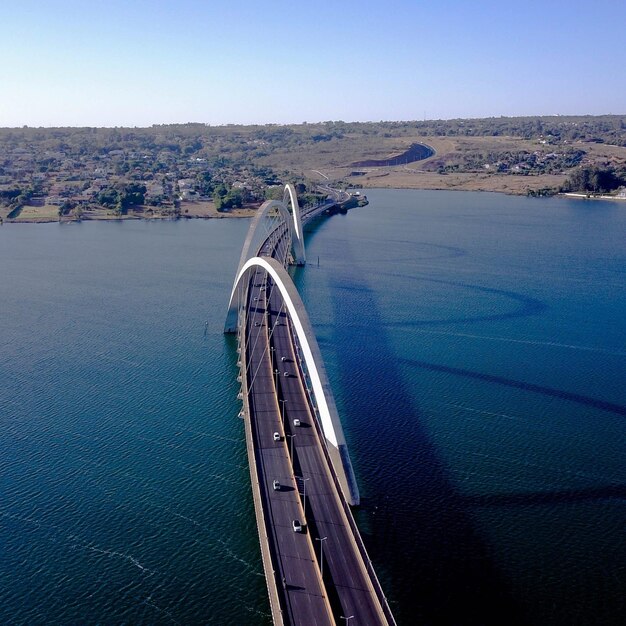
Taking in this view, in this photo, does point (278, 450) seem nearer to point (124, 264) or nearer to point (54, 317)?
point (54, 317)

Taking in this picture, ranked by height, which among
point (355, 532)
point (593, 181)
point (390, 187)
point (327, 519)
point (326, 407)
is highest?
point (593, 181)

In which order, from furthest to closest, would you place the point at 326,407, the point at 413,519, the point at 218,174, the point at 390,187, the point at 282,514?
the point at 390,187 → the point at 218,174 → the point at 326,407 → the point at 413,519 → the point at 282,514

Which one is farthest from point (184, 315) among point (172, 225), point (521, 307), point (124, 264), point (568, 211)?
point (568, 211)

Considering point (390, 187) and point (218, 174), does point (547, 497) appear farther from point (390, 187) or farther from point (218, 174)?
point (218, 174)

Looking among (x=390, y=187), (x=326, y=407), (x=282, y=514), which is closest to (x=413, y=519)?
(x=326, y=407)

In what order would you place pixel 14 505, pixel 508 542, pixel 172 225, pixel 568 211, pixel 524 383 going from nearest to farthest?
pixel 508 542 → pixel 14 505 → pixel 524 383 → pixel 172 225 → pixel 568 211

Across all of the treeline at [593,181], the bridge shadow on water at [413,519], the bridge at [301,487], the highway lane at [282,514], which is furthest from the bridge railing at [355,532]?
the treeline at [593,181]

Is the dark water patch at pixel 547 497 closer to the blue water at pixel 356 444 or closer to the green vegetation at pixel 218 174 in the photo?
the blue water at pixel 356 444
